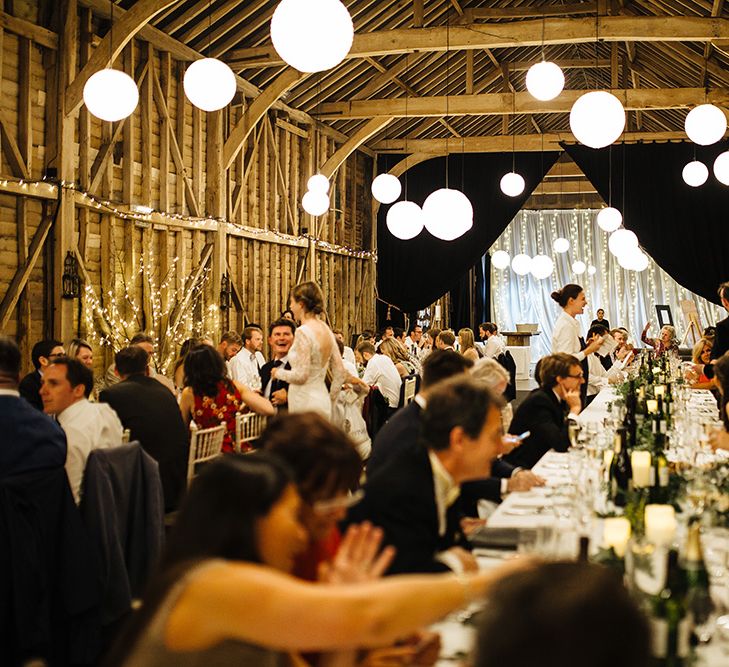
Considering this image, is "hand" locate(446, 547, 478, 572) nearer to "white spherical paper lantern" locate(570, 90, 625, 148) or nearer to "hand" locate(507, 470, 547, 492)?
"hand" locate(507, 470, 547, 492)

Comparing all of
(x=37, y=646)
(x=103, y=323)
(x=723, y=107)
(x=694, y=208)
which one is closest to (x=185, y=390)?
(x=37, y=646)

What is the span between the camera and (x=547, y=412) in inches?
198

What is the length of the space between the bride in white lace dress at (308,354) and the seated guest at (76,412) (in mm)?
1740

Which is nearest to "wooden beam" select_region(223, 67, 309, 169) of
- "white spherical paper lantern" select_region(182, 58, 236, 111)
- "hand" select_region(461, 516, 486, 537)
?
"white spherical paper lantern" select_region(182, 58, 236, 111)

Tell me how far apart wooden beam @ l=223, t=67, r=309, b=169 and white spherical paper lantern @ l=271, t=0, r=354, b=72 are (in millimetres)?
5943

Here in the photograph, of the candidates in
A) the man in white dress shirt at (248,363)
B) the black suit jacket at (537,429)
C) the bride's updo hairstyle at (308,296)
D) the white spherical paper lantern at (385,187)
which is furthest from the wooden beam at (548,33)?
the black suit jacket at (537,429)

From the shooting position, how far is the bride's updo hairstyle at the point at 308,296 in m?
5.62

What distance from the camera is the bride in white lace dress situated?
18.6 ft

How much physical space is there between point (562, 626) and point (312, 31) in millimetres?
3515

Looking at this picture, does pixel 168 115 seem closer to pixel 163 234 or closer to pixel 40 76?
pixel 163 234

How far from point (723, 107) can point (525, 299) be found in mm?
10189

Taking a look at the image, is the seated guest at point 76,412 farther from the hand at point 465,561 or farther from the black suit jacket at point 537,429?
the black suit jacket at point 537,429

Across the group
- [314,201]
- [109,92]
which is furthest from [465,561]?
[314,201]

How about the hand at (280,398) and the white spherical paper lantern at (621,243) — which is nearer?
the hand at (280,398)
